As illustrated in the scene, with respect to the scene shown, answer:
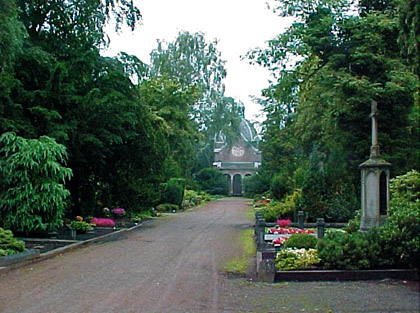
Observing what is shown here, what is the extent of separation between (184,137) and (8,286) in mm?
28156

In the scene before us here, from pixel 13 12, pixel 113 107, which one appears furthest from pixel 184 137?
pixel 13 12

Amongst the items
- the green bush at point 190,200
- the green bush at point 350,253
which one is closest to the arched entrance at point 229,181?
the green bush at point 190,200

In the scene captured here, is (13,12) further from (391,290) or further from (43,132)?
(391,290)

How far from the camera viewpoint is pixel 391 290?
9.66m

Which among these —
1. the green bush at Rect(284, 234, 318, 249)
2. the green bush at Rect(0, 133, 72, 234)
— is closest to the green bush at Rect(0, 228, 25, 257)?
the green bush at Rect(0, 133, 72, 234)

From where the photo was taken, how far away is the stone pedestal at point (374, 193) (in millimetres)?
13586

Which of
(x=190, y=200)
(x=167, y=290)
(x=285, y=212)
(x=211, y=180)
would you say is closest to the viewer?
(x=167, y=290)

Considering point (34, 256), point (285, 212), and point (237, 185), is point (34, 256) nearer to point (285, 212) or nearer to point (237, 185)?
point (285, 212)

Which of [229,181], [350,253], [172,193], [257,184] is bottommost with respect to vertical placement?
[350,253]

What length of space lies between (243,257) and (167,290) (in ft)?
17.5

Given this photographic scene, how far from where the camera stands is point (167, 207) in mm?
42219

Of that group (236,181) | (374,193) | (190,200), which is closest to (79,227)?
(374,193)

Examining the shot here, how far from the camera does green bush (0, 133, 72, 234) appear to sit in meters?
18.2

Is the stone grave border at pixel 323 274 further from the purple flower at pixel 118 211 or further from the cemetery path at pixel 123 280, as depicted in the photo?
the purple flower at pixel 118 211
